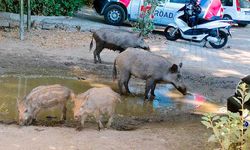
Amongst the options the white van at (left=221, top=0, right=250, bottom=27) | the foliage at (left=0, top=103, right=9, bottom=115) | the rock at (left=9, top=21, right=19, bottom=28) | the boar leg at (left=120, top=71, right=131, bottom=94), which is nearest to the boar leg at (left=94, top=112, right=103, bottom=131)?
the foliage at (left=0, top=103, right=9, bottom=115)

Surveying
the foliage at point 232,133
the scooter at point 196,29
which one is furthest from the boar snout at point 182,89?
the scooter at point 196,29

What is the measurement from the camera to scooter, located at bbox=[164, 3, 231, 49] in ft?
53.6

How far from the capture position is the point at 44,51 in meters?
13.0

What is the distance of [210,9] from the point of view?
57.7 feet

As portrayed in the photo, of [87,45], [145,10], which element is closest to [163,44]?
[145,10]

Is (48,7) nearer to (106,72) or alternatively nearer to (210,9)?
(210,9)

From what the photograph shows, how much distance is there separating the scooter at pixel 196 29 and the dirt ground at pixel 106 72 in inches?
13.9

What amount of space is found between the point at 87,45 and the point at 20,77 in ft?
15.0

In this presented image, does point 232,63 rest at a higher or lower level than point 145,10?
lower

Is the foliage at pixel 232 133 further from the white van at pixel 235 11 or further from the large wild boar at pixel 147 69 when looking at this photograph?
the white van at pixel 235 11

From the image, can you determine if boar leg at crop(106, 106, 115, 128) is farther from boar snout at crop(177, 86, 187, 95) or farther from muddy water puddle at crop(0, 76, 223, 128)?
boar snout at crop(177, 86, 187, 95)

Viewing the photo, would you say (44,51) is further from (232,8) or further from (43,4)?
(232,8)

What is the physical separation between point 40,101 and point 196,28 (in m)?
10.2

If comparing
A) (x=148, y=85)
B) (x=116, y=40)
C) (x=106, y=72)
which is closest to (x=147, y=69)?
(x=148, y=85)
